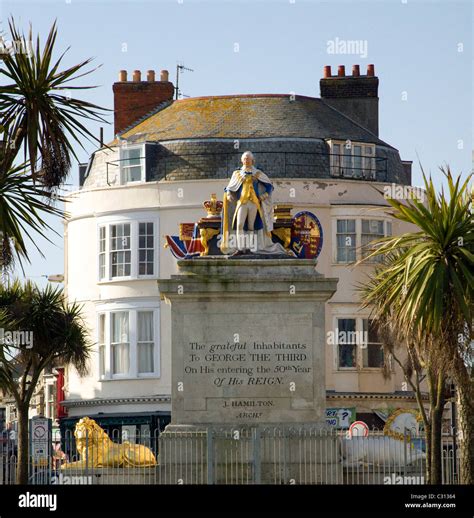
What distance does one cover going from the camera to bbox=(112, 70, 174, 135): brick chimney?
224 ft

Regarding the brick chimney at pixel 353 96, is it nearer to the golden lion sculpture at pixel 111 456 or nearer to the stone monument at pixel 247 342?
the stone monument at pixel 247 342

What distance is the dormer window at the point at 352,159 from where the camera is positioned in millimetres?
65188

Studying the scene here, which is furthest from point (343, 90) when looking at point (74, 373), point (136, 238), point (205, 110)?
point (74, 373)

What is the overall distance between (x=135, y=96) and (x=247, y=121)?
552cm

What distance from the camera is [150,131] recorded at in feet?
217

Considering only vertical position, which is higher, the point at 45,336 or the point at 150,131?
the point at 150,131

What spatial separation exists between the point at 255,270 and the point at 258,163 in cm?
2925

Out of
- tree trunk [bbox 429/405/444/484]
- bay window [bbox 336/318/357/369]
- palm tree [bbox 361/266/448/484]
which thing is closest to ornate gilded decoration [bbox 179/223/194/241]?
palm tree [bbox 361/266/448/484]

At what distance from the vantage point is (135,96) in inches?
2702
